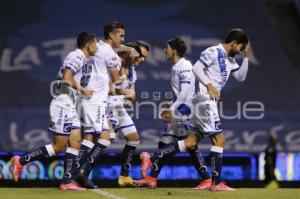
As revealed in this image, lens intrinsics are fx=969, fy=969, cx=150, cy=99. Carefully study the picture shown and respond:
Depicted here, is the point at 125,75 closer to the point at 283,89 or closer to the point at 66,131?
the point at 66,131

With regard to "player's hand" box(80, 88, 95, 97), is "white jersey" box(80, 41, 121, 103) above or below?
above

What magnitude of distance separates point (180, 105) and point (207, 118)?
2.65 ft

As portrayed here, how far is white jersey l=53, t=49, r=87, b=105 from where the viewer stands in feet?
33.6

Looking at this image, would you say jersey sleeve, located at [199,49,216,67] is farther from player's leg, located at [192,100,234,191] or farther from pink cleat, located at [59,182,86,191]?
pink cleat, located at [59,182,86,191]

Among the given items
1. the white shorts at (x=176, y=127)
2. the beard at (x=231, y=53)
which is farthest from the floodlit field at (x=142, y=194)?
the beard at (x=231, y=53)

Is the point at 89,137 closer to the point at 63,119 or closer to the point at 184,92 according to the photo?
the point at 63,119

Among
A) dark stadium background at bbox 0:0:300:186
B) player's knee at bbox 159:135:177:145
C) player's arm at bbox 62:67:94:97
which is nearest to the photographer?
player's arm at bbox 62:67:94:97

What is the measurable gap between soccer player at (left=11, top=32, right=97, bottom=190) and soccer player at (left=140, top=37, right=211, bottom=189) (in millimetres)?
1135

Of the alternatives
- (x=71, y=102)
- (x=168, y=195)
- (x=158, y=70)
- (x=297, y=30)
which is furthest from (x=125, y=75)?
(x=297, y=30)

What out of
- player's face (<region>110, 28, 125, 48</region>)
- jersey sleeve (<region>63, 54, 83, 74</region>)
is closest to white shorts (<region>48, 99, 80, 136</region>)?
jersey sleeve (<region>63, 54, 83, 74</region>)

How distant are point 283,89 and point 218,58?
20.2ft

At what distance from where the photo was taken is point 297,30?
695 inches

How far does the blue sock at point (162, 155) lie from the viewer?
1094 cm

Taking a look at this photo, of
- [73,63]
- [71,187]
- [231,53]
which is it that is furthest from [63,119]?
[231,53]
